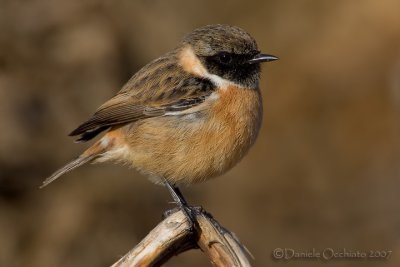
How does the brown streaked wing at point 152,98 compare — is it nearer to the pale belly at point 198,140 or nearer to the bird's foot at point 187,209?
the pale belly at point 198,140

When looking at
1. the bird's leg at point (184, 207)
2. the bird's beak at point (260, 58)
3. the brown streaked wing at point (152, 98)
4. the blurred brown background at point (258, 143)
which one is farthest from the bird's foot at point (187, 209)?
the blurred brown background at point (258, 143)

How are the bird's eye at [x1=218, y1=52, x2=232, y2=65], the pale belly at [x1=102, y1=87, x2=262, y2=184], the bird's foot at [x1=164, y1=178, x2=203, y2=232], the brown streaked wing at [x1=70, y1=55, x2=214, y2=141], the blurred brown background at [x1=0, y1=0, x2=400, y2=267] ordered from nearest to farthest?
the bird's foot at [x1=164, y1=178, x2=203, y2=232] < the pale belly at [x1=102, y1=87, x2=262, y2=184] < the brown streaked wing at [x1=70, y1=55, x2=214, y2=141] < the bird's eye at [x1=218, y1=52, x2=232, y2=65] < the blurred brown background at [x1=0, y1=0, x2=400, y2=267]

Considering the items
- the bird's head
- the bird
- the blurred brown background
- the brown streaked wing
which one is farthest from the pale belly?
the blurred brown background

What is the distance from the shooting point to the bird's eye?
7.75 meters

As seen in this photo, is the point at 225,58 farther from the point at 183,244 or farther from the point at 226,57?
the point at 183,244

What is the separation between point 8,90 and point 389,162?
19.8ft

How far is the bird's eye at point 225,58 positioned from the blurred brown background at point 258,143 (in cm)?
354

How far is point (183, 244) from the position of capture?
20.1ft

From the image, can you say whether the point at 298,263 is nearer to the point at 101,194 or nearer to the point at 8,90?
the point at 101,194

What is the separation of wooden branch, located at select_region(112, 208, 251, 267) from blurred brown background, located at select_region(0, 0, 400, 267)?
13.9 ft

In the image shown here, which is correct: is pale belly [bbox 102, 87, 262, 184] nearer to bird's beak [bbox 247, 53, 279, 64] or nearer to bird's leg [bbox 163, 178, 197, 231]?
bird's leg [bbox 163, 178, 197, 231]

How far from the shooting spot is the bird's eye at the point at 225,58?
775 cm

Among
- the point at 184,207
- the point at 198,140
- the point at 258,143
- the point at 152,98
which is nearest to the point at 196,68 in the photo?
the point at 152,98

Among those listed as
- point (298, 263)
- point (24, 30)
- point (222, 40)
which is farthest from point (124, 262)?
point (298, 263)
